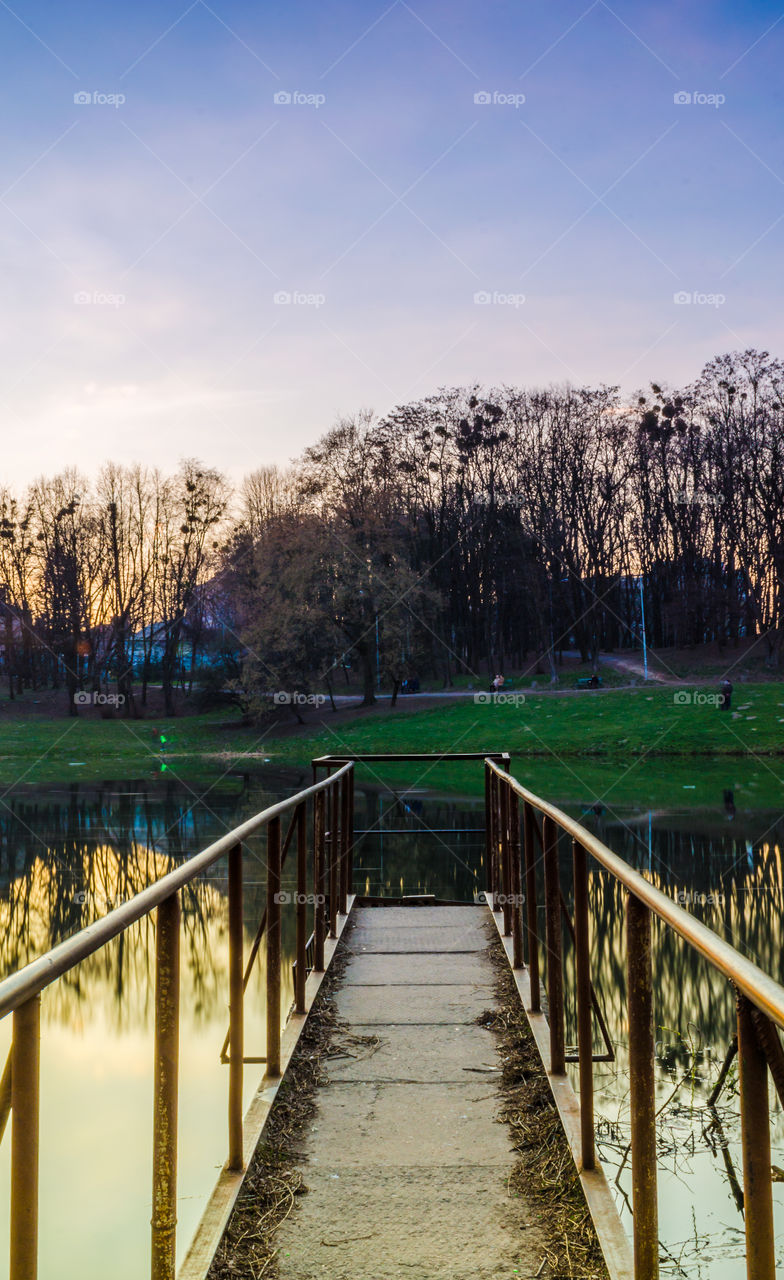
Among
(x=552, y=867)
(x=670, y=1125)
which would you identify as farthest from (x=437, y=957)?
(x=552, y=867)

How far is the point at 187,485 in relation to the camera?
52.5 m

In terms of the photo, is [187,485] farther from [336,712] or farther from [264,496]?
[336,712]

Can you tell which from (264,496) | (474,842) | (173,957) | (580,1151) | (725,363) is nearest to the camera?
(173,957)

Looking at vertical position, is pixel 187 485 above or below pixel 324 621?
above

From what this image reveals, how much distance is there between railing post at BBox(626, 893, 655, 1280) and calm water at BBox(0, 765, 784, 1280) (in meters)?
1.85

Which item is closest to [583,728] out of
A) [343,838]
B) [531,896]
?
[343,838]

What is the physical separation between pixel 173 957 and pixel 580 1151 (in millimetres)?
1663
